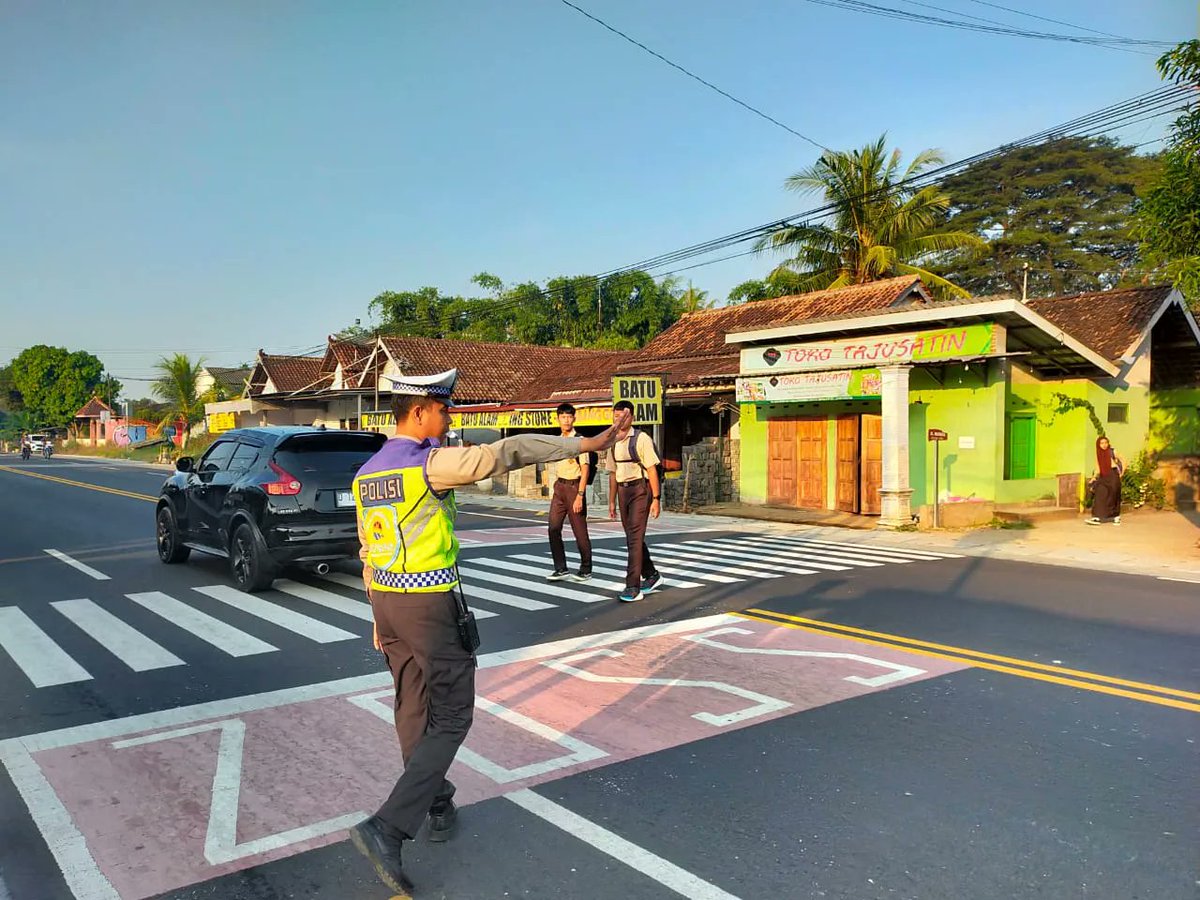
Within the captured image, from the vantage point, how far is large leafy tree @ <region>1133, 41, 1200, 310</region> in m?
12.1

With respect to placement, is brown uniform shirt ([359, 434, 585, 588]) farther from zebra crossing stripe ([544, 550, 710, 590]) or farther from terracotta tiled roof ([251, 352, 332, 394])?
terracotta tiled roof ([251, 352, 332, 394])

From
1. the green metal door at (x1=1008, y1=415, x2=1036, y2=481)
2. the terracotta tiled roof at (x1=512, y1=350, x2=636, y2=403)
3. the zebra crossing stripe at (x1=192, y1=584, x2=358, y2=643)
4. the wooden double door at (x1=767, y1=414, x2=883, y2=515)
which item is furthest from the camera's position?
the terracotta tiled roof at (x1=512, y1=350, x2=636, y2=403)

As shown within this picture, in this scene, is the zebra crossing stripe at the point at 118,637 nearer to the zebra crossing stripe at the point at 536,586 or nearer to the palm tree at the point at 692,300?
the zebra crossing stripe at the point at 536,586

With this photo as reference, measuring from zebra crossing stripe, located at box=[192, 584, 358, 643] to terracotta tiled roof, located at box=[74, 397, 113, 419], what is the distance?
81.9 m

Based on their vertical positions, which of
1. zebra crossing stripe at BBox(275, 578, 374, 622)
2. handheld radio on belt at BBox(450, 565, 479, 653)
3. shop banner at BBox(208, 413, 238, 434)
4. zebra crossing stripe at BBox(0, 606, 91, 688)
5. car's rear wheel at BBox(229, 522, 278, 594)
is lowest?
zebra crossing stripe at BBox(0, 606, 91, 688)

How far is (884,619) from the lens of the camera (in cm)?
820

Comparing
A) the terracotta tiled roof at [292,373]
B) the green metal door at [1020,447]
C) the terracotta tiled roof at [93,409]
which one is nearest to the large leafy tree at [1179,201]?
the green metal door at [1020,447]

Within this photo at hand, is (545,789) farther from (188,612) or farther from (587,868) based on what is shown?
(188,612)

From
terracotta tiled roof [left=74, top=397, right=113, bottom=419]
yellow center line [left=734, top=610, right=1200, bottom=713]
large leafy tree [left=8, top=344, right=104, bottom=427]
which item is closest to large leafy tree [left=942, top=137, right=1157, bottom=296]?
yellow center line [left=734, top=610, right=1200, bottom=713]

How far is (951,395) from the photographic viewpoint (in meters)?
18.4

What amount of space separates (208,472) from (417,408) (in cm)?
800

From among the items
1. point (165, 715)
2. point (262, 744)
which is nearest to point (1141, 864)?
point (262, 744)

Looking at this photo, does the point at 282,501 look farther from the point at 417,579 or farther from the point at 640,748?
the point at 417,579

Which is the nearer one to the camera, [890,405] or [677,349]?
[890,405]
